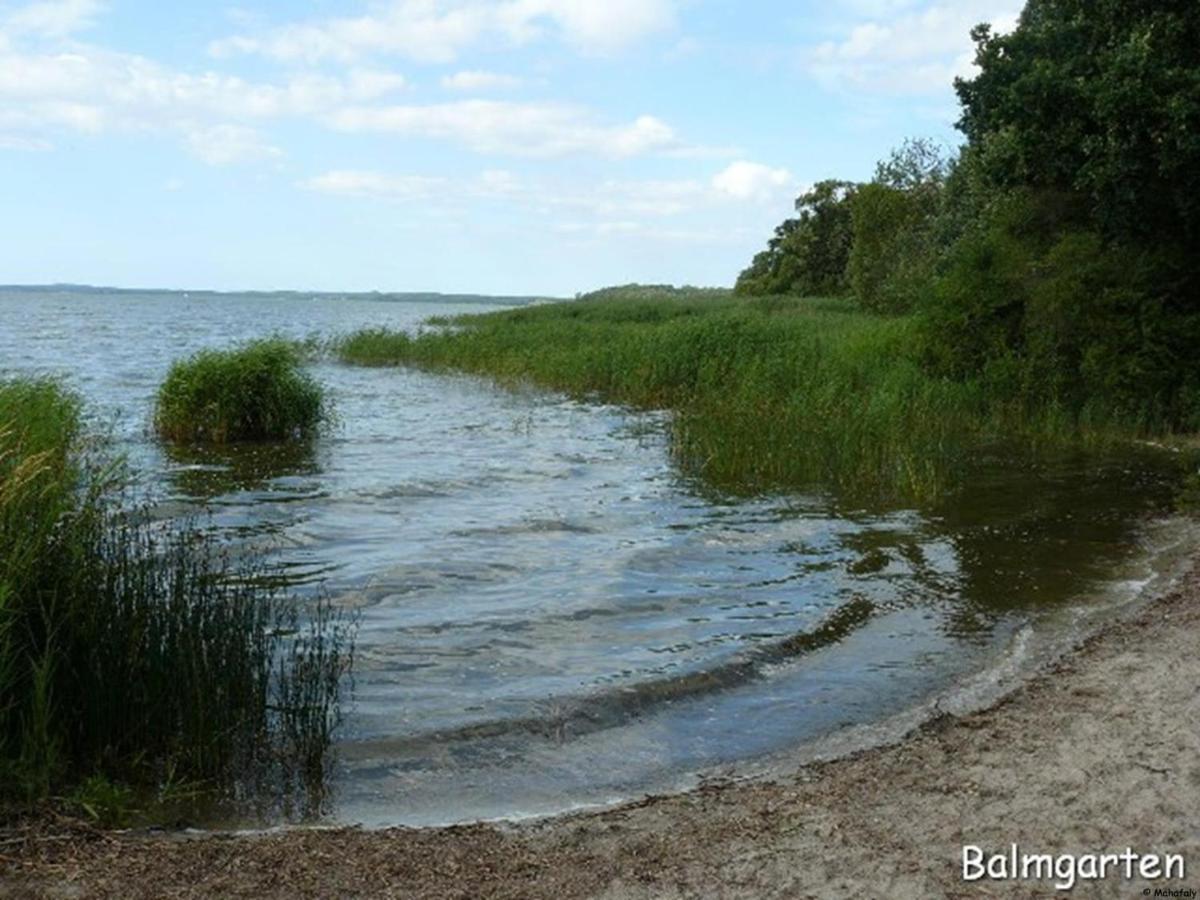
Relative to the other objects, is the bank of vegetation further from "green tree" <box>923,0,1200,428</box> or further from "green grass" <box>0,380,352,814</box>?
"green grass" <box>0,380,352,814</box>

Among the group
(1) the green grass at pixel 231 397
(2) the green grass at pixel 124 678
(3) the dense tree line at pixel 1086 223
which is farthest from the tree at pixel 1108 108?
(2) the green grass at pixel 124 678

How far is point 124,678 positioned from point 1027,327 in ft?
57.5

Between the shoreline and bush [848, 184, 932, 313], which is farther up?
bush [848, 184, 932, 313]

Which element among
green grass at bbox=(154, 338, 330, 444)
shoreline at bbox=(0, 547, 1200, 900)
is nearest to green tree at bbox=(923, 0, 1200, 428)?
green grass at bbox=(154, 338, 330, 444)

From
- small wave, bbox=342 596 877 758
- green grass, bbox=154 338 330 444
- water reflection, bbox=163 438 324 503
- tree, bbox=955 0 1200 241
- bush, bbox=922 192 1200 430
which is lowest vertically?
small wave, bbox=342 596 877 758

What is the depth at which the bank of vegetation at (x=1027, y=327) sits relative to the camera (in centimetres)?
1617

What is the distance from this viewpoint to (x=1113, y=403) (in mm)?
19203

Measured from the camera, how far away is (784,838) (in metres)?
5.08

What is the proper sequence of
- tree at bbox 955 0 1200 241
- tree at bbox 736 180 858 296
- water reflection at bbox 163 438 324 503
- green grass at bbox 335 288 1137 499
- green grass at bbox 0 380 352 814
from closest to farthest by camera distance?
green grass at bbox 0 380 352 814, water reflection at bbox 163 438 324 503, tree at bbox 955 0 1200 241, green grass at bbox 335 288 1137 499, tree at bbox 736 180 858 296

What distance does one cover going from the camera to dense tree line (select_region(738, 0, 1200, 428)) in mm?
16203

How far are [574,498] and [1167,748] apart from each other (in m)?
10.2

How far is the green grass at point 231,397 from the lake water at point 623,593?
→ 0.66 meters

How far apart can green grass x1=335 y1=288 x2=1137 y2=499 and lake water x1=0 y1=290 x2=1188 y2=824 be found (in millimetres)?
868

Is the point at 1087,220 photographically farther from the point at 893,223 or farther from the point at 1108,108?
the point at 893,223
